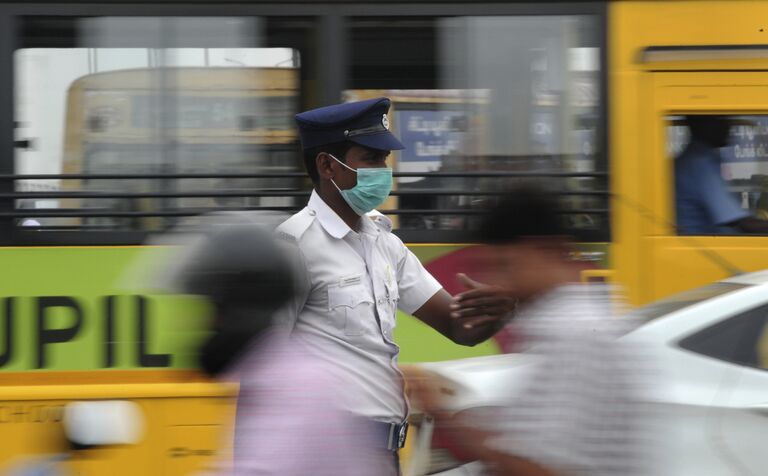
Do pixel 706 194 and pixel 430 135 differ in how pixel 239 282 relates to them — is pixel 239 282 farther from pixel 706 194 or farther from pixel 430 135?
pixel 706 194

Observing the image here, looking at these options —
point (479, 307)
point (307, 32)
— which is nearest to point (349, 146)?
point (479, 307)

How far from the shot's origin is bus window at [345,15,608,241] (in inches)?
201

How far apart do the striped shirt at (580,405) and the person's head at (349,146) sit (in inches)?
35.1

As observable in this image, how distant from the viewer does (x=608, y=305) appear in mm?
2154

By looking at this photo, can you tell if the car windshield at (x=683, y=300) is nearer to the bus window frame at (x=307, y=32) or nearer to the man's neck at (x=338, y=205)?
the bus window frame at (x=307, y=32)

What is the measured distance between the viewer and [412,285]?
2.98m

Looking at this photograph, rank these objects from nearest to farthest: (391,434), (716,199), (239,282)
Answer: (239,282) < (391,434) < (716,199)

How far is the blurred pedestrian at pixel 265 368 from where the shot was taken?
184 cm

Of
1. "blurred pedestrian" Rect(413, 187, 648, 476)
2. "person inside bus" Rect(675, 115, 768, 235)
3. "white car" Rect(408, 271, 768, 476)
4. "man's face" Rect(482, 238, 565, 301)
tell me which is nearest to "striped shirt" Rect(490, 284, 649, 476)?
"blurred pedestrian" Rect(413, 187, 648, 476)

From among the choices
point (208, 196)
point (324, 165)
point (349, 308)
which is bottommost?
point (349, 308)

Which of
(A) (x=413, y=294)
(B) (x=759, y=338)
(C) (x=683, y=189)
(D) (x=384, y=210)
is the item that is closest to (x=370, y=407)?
(A) (x=413, y=294)

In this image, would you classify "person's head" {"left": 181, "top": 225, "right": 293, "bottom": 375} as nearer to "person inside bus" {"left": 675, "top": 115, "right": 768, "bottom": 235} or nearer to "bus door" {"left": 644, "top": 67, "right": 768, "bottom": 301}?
"bus door" {"left": 644, "top": 67, "right": 768, "bottom": 301}

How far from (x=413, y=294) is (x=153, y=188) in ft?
7.94

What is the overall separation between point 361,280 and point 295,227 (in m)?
0.21
